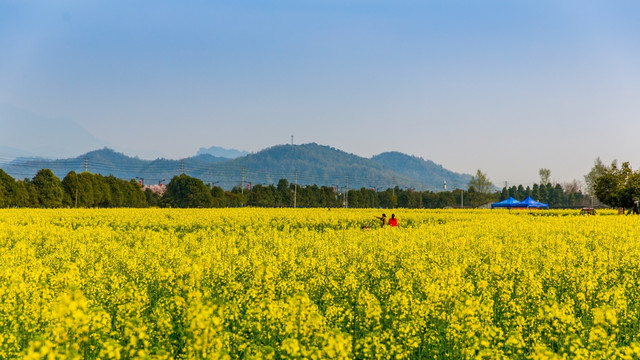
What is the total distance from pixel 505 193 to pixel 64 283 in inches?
6407

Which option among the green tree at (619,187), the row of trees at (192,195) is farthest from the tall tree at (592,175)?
the green tree at (619,187)

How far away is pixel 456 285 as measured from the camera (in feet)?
30.2

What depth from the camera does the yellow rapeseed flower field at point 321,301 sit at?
537 centimetres

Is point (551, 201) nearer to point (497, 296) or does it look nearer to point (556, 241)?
point (556, 241)

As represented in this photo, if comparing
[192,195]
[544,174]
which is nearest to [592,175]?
[544,174]

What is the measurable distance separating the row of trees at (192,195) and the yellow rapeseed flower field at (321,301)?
175 feet

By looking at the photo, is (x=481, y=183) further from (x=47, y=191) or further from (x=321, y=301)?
(x=321, y=301)

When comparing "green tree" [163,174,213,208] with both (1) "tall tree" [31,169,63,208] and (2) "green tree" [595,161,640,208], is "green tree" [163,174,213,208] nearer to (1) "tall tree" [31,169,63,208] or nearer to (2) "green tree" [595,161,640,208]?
(1) "tall tree" [31,169,63,208]

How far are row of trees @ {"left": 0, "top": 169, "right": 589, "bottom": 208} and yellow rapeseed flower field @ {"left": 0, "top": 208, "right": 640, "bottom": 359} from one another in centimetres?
5330

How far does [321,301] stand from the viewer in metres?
10.1

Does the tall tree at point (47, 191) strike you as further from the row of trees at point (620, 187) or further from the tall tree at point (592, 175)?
the tall tree at point (592, 175)

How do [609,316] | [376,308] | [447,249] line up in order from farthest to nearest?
1. [447,249]
2. [376,308]
3. [609,316]

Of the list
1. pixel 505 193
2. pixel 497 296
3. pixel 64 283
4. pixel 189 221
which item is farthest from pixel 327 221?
pixel 505 193

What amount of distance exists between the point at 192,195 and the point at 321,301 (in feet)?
298
